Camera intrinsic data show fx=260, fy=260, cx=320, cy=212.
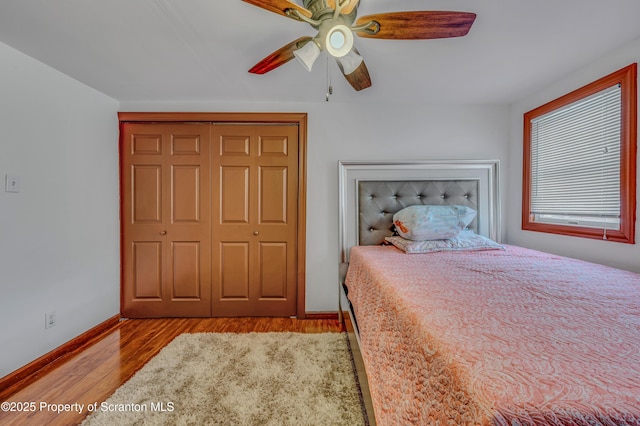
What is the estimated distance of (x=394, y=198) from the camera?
2.54m

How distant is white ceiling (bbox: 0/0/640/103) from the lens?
4.47ft

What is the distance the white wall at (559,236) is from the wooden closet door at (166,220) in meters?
3.03

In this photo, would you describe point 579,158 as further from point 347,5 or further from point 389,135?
point 347,5

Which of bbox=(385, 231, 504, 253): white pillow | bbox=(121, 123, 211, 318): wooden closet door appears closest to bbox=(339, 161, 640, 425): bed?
bbox=(385, 231, 504, 253): white pillow

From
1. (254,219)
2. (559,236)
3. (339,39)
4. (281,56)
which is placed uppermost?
(281,56)

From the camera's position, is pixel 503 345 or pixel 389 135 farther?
pixel 389 135

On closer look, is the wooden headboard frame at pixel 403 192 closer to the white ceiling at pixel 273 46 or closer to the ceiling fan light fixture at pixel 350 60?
the white ceiling at pixel 273 46

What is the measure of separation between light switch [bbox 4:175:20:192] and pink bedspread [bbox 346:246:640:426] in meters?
2.44

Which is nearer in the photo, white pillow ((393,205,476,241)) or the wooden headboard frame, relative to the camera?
white pillow ((393,205,476,241))

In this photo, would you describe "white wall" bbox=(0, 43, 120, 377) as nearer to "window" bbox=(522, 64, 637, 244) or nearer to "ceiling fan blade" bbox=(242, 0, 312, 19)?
"ceiling fan blade" bbox=(242, 0, 312, 19)

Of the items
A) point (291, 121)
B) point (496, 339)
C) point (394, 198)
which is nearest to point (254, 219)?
point (291, 121)

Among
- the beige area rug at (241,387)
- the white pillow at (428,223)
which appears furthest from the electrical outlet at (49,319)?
the white pillow at (428,223)

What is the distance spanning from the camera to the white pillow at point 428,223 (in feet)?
7.07

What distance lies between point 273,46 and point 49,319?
2.57 metres
